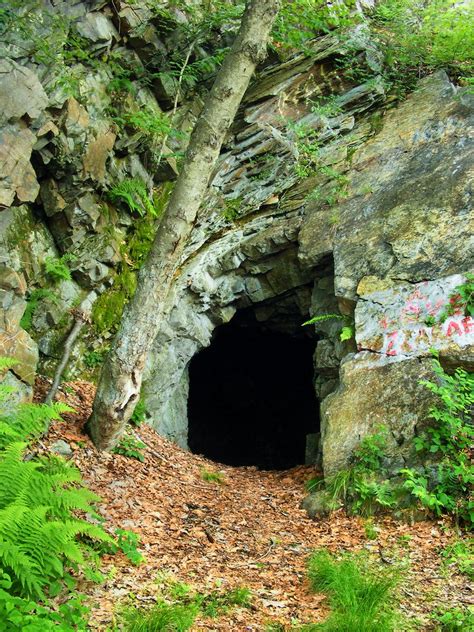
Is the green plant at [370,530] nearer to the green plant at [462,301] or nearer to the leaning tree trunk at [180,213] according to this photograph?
the green plant at [462,301]

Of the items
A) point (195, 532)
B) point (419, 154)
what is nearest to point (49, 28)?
point (419, 154)

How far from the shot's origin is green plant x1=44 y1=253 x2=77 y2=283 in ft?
26.0

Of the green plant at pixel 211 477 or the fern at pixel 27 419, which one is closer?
the fern at pixel 27 419

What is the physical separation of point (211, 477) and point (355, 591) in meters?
3.93

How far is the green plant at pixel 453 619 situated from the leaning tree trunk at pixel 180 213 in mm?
4082

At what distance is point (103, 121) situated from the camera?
8.91 meters

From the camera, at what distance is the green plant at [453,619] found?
3.77 meters

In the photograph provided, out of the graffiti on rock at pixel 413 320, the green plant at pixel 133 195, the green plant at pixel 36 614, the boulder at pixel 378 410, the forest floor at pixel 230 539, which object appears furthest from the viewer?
the green plant at pixel 133 195

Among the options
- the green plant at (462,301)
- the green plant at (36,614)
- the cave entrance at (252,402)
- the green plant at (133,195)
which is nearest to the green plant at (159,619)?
the green plant at (36,614)

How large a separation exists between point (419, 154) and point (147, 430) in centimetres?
698

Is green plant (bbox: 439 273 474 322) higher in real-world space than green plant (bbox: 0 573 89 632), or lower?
higher

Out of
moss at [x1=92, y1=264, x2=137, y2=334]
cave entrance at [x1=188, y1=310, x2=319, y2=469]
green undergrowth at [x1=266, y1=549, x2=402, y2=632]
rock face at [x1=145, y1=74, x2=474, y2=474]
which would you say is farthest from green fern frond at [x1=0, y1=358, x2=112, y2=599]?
cave entrance at [x1=188, y1=310, x2=319, y2=469]

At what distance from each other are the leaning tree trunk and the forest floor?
3.22ft

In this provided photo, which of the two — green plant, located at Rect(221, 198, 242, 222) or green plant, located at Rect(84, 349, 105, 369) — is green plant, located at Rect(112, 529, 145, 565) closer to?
green plant, located at Rect(84, 349, 105, 369)
